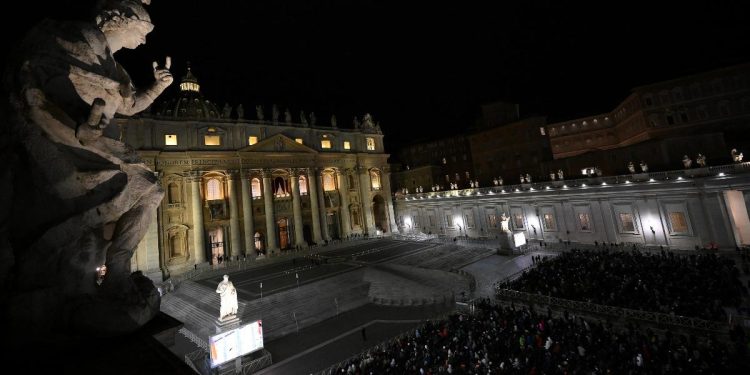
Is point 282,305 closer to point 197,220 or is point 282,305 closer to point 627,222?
point 197,220

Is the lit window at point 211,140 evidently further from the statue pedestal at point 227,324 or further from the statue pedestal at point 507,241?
the statue pedestal at point 507,241

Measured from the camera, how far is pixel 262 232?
128 ft

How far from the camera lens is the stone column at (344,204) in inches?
1786

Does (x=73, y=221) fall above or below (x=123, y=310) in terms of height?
above

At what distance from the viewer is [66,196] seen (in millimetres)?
3535

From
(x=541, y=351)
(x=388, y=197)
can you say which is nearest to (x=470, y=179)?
(x=388, y=197)

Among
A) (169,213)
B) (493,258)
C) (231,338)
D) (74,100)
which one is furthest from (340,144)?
(74,100)

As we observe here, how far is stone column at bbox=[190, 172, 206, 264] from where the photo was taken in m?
32.6

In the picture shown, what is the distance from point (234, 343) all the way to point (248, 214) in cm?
2526

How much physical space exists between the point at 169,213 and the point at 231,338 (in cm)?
2544

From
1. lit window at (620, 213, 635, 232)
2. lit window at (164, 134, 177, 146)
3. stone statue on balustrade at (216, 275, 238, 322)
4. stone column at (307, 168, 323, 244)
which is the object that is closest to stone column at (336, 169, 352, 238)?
stone column at (307, 168, 323, 244)

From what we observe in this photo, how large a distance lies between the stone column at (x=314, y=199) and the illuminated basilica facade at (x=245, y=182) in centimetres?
13

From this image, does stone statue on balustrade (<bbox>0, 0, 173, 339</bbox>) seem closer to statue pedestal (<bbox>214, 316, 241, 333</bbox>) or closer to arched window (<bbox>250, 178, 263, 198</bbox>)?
statue pedestal (<bbox>214, 316, 241, 333</bbox>)

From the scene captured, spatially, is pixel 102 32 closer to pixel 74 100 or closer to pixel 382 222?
pixel 74 100
